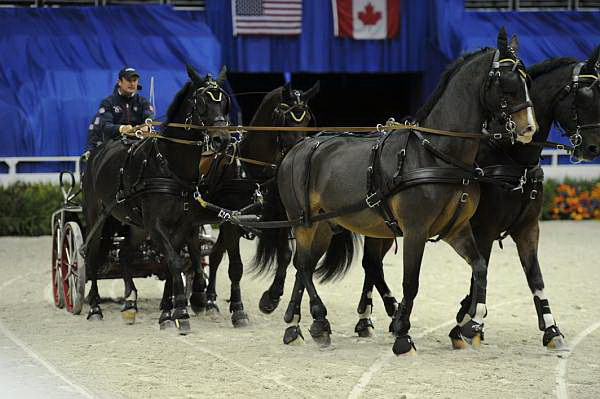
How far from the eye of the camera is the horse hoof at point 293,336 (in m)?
8.28

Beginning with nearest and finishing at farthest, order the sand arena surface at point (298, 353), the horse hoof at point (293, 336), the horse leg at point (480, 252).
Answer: the sand arena surface at point (298, 353)
the horse leg at point (480, 252)
the horse hoof at point (293, 336)

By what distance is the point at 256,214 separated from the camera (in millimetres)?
9453

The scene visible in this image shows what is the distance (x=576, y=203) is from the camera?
1922 cm

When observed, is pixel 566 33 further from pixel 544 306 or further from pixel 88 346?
pixel 88 346

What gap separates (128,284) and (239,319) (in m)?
1.20

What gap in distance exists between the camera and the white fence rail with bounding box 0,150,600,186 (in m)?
18.0

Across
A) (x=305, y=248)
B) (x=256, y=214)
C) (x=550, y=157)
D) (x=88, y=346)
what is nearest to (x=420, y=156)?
(x=305, y=248)

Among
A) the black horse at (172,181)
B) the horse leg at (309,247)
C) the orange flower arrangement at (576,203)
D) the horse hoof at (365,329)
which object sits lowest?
the orange flower arrangement at (576,203)

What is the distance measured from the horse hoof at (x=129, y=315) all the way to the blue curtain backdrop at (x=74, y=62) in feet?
30.6

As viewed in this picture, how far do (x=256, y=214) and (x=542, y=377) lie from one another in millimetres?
3469

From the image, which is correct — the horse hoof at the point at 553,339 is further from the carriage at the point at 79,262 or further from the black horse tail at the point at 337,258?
the carriage at the point at 79,262

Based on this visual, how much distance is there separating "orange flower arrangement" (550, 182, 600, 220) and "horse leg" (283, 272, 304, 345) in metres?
11.6

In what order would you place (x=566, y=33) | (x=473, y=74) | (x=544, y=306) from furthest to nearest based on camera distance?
1. (x=566, y=33)
2. (x=544, y=306)
3. (x=473, y=74)

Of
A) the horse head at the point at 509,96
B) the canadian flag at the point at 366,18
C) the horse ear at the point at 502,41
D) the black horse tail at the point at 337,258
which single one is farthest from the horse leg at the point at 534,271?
the canadian flag at the point at 366,18
